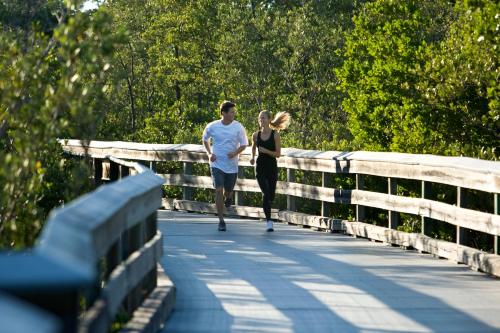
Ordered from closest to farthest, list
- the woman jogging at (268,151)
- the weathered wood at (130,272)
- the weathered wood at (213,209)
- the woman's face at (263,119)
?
the weathered wood at (130,272)
the woman's face at (263,119)
the woman jogging at (268,151)
the weathered wood at (213,209)

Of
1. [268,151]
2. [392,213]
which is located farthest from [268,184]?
[392,213]


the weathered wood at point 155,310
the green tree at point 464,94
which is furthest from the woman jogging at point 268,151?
the weathered wood at point 155,310

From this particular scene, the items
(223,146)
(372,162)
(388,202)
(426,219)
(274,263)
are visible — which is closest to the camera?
(274,263)

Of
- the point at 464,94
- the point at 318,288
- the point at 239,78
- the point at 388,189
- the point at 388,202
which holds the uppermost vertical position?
the point at 239,78

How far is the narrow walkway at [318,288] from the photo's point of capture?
31.3ft

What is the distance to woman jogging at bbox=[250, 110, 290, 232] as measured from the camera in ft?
62.6

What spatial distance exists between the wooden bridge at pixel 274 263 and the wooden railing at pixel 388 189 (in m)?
0.03

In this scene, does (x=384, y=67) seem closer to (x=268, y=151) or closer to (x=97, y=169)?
(x=97, y=169)

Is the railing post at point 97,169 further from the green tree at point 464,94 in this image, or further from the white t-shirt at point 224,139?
the green tree at point 464,94

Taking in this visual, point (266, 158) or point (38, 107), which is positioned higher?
point (38, 107)

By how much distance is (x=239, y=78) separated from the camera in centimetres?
4597

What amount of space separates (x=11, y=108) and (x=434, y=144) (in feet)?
42.1

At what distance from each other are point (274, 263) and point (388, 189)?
449cm

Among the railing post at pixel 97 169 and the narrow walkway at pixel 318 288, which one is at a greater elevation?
the railing post at pixel 97 169
